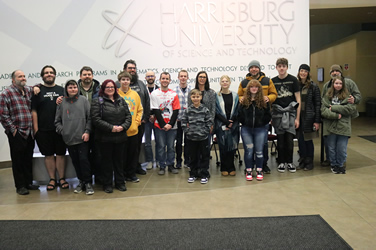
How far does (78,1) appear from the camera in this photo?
20.0 feet

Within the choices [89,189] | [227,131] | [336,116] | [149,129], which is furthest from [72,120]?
[336,116]

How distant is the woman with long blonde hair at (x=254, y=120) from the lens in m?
4.46

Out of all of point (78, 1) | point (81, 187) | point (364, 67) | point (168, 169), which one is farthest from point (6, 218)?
point (364, 67)

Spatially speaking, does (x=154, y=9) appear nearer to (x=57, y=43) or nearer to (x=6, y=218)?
(x=57, y=43)

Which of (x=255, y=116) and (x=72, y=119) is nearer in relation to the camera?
(x=72, y=119)

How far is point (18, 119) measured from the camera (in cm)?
423

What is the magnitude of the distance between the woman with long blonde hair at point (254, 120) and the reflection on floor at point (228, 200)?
0.96 feet

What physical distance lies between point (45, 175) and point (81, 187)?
665mm

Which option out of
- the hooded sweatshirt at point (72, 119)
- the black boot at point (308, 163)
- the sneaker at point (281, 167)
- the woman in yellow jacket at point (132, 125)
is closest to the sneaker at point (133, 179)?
the woman in yellow jacket at point (132, 125)

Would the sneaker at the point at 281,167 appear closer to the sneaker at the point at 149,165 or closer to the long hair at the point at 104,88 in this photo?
the sneaker at the point at 149,165

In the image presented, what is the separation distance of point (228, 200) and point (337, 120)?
6.79 feet

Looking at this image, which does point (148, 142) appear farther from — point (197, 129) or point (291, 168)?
point (291, 168)

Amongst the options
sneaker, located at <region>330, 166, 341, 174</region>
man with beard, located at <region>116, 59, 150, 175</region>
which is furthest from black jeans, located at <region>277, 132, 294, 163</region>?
man with beard, located at <region>116, 59, 150, 175</region>

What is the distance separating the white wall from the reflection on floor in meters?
2.26
